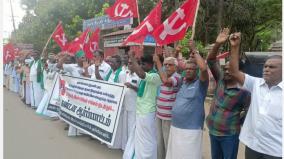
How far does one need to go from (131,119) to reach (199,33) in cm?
1314

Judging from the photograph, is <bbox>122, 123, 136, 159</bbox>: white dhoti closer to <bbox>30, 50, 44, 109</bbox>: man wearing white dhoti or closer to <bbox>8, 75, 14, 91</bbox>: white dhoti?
<bbox>30, 50, 44, 109</bbox>: man wearing white dhoti

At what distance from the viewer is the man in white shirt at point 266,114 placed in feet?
9.02

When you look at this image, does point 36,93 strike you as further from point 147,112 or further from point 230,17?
point 230,17

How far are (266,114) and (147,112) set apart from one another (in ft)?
6.71

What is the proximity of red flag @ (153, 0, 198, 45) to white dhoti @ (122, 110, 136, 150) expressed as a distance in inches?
48.8

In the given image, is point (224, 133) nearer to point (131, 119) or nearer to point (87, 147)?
point (131, 119)

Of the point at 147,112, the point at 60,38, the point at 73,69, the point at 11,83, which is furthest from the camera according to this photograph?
the point at 11,83

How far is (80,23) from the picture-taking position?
20328mm

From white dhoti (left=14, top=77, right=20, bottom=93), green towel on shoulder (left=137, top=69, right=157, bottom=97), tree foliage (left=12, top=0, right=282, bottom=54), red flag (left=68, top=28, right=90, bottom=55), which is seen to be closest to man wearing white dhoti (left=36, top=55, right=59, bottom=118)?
red flag (left=68, top=28, right=90, bottom=55)

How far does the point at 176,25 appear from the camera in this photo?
16.0 feet

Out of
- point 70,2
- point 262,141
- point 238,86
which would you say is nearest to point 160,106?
point 238,86

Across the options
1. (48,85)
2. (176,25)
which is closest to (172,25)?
(176,25)

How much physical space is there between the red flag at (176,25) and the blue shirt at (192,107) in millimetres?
1135

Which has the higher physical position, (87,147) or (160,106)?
(160,106)
